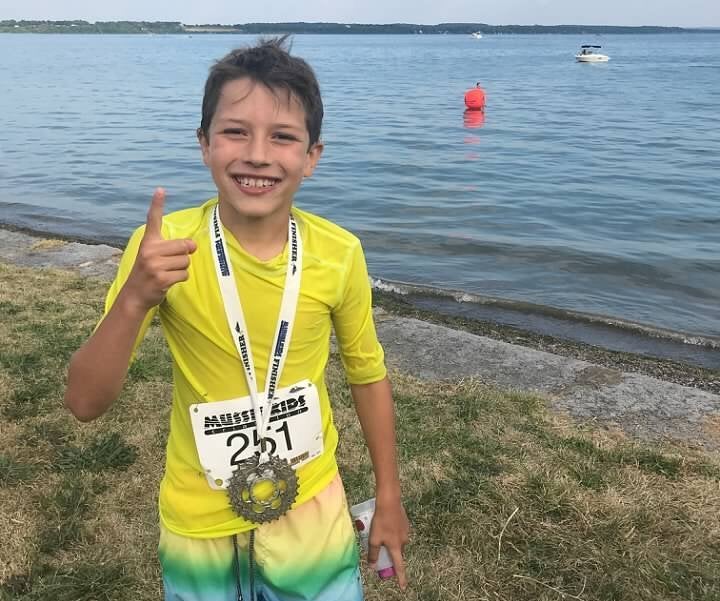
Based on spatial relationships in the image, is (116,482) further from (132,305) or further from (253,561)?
(132,305)

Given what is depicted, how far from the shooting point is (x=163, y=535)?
81.4 inches

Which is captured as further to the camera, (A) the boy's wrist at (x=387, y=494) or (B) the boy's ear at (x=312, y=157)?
(A) the boy's wrist at (x=387, y=494)

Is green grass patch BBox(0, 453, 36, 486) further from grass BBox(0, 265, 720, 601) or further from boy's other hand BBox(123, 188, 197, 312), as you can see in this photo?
boy's other hand BBox(123, 188, 197, 312)

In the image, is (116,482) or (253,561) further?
(116,482)

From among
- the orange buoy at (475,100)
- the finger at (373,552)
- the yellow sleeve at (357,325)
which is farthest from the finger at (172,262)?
the orange buoy at (475,100)

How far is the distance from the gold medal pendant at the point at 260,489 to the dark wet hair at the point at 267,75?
0.97m

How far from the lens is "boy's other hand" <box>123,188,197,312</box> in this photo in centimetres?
166

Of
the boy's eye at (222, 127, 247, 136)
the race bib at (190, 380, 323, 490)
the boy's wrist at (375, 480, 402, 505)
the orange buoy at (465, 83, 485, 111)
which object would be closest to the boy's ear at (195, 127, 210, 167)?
the boy's eye at (222, 127, 247, 136)

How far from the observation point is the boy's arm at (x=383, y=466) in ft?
7.42

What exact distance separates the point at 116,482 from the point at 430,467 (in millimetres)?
1815

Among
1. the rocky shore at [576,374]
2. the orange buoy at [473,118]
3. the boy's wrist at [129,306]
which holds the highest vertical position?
the boy's wrist at [129,306]

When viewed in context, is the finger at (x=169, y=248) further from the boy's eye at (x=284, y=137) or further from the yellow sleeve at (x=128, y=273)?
the boy's eye at (x=284, y=137)

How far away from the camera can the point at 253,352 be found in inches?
76.9

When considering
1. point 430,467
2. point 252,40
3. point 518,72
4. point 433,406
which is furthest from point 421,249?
point 518,72
